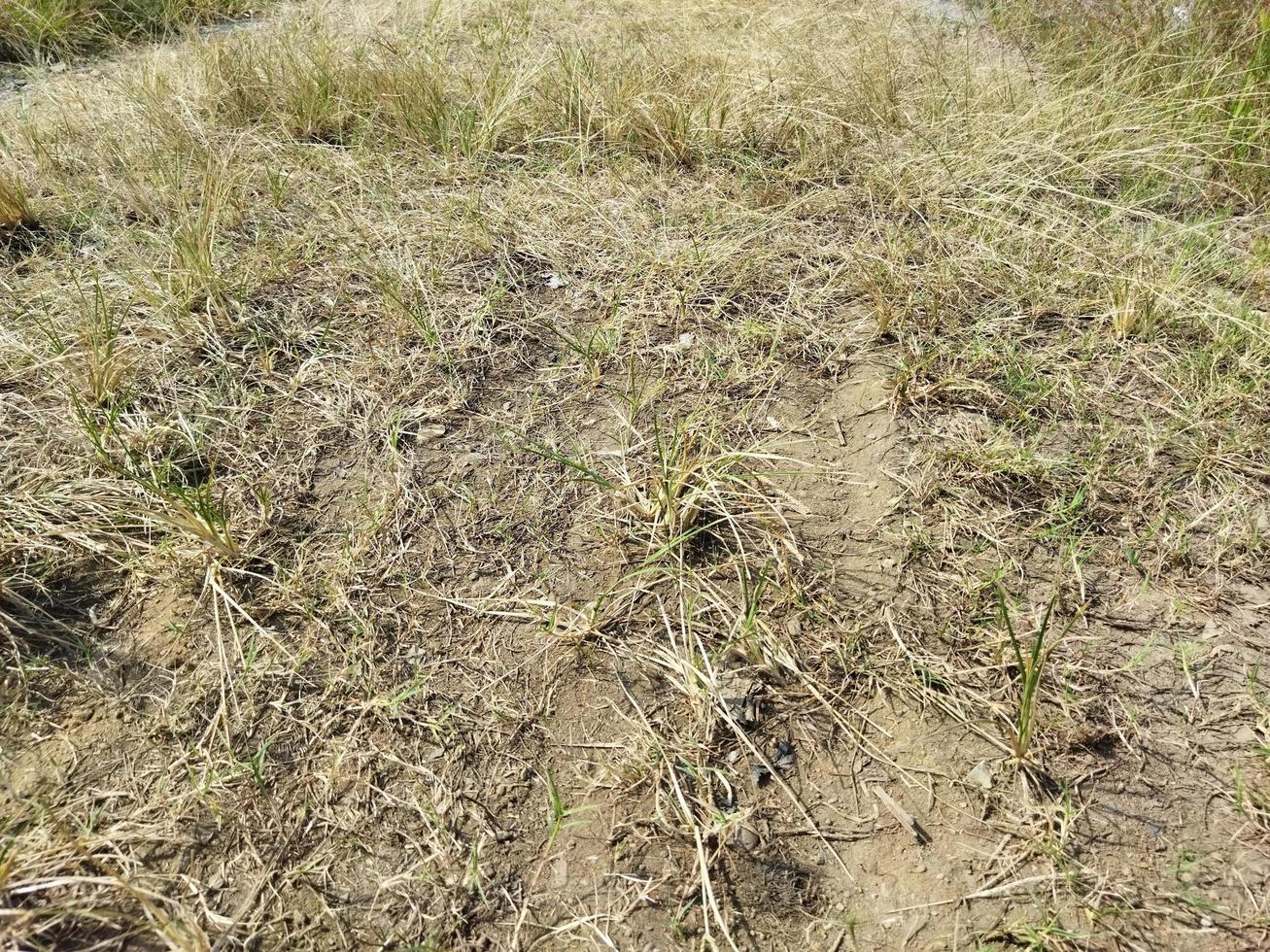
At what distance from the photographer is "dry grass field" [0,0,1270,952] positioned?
4.29 ft

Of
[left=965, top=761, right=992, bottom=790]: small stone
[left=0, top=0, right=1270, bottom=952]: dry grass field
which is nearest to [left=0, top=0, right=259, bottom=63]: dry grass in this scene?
[left=0, top=0, right=1270, bottom=952]: dry grass field

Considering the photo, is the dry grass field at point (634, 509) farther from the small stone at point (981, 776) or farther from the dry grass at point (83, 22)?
the dry grass at point (83, 22)

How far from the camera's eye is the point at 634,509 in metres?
1.80

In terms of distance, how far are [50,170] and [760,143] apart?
8.38ft

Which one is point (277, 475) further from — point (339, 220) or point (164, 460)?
point (339, 220)

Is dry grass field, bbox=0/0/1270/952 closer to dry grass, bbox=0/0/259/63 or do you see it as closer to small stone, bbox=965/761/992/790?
small stone, bbox=965/761/992/790

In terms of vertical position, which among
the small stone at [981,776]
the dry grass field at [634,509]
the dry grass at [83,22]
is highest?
the dry grass at [83,22]

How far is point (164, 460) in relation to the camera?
183cm

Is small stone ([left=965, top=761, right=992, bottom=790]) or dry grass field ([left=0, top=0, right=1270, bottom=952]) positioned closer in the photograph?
dry grass field ([left=0, top=0, right=1270, bottom=952])

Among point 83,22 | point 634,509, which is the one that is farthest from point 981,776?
point 83,22

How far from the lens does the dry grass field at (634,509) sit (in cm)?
131

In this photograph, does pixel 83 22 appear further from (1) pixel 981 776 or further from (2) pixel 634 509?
(1) pixel 981 776

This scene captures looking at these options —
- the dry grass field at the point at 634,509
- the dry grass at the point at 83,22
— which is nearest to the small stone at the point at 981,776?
the dry grass field at the point at 634,509

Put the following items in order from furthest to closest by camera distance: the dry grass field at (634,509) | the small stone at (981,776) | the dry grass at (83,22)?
the dry grass at (83,22)
the small stone at (981,776)
the dry grass field at (634,509)
